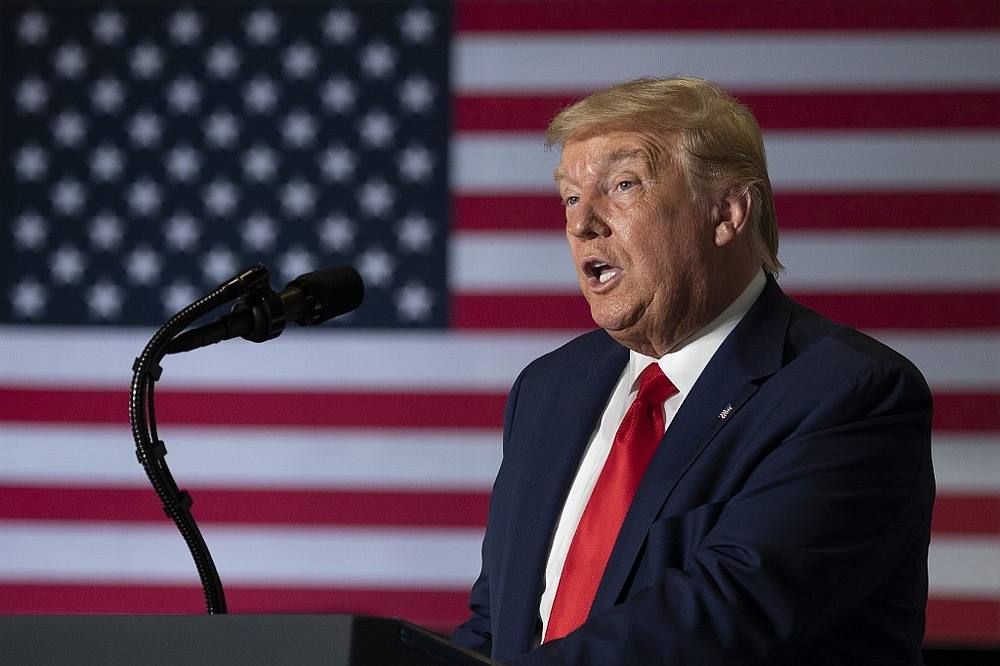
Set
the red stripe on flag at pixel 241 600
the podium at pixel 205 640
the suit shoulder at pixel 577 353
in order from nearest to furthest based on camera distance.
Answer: the podium at pixel 205 640 < the suit shoulder at pixel 577 353 < the red stripe on flag at pixel 241 600

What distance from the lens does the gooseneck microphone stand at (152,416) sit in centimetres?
124

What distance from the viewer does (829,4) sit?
304 centimetres

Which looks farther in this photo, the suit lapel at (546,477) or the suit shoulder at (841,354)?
the suit lapel at (546,477)

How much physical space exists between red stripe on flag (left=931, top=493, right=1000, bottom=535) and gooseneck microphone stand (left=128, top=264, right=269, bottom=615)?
215cm

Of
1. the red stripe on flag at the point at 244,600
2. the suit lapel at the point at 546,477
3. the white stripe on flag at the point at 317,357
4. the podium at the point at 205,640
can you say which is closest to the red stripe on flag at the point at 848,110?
the white stripe on flag at the point at 317,357

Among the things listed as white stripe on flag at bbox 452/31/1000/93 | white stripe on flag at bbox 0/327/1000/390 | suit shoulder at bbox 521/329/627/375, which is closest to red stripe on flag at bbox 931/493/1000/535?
white stripe on flag at bbox 0/327/1000/390

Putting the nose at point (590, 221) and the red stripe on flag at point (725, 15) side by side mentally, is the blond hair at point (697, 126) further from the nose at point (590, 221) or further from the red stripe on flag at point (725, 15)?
the red stripe on flag at point (725, 15)

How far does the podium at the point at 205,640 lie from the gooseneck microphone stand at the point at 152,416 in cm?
43

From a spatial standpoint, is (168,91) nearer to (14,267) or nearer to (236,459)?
(14,267)

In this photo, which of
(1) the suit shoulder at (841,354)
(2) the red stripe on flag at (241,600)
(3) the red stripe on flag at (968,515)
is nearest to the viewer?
(1) the suit shoulder at (841,354)

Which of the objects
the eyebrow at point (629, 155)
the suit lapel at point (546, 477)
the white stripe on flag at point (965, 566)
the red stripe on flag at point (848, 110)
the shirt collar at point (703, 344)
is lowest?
the white stripe on flag at point (965, 566)

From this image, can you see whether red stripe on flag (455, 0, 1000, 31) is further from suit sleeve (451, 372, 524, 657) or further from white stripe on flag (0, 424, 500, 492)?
suit sleeve (451, 372, 524, 657)

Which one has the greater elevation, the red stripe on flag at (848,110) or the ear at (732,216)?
the red stripe on flag at (848,110)

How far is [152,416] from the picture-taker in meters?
1.30
